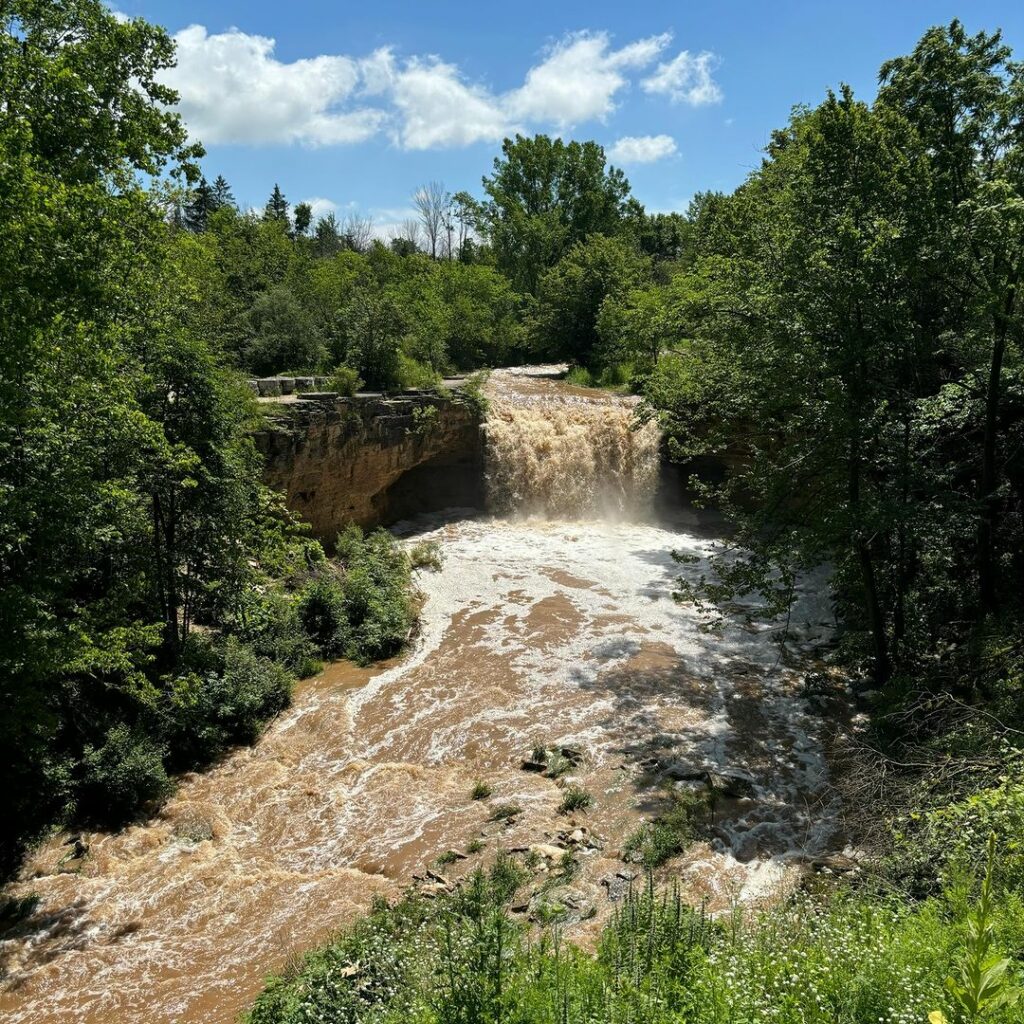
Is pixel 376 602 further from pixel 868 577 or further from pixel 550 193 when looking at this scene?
pixel 550 193

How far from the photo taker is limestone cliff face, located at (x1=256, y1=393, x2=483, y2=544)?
54.9ft

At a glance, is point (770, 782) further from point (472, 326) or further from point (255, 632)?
point (472, 326)

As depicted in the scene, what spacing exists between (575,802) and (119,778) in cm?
571

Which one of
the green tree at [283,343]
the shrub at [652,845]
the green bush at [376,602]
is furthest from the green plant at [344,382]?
the shrub at [652,845]

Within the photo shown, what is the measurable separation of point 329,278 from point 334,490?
12321 mm

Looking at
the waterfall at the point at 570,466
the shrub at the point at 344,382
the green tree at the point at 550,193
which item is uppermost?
the green tree at the point at 550,193

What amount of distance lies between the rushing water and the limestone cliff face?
3.73 meters

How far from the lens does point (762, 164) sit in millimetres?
20516

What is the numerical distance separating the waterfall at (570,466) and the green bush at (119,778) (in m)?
13.1

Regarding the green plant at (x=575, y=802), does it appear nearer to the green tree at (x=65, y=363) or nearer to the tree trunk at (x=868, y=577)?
the tree trunk at (x=868, y=577)

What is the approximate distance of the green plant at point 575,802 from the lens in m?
8.51

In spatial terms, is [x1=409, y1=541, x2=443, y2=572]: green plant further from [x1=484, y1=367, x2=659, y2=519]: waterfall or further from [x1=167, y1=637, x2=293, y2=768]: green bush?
[x1=167, y1=637, x2=293, y2=768]: green bush

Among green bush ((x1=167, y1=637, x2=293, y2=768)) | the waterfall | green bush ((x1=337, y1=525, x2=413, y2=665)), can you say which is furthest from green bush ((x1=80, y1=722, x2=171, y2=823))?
the waterfall

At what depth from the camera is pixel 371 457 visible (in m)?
18.8
